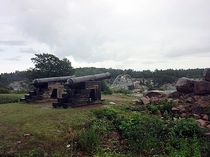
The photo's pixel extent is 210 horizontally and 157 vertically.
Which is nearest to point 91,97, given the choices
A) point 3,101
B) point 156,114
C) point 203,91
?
point 156,114

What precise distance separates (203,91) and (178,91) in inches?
51.4

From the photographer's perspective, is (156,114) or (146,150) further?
(156,114)

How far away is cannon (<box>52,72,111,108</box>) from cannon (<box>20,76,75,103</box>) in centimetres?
290

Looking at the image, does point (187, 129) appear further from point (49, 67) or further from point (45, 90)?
point (49, 67)

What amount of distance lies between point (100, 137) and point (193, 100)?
439 centimetres

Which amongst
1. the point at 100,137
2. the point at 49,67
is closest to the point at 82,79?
the point at 100,137

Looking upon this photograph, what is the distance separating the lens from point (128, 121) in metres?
6.86

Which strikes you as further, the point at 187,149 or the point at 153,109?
the point at 153,109

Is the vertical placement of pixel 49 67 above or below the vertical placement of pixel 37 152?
above

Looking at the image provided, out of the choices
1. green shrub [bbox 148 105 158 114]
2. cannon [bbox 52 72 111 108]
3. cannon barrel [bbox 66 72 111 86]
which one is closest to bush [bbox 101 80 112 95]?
cannon barrel [bbox 66 72 111 86]

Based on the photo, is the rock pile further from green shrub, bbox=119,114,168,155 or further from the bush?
the bush

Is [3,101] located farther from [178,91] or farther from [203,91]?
[203,91]

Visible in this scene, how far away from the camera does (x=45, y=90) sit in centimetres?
1289

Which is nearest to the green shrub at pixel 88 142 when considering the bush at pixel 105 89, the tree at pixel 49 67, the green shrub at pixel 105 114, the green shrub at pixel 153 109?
the green shrub at pixel 105 114
